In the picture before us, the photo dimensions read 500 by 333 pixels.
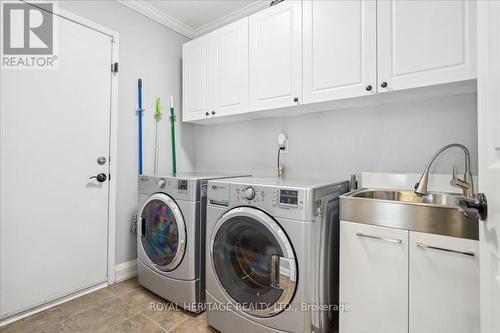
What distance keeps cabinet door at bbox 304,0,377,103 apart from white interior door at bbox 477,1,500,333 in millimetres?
817

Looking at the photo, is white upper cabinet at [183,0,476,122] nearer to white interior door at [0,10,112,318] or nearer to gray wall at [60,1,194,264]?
gray wall at [60,1,194,264]

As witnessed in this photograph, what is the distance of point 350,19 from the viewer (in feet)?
5.15

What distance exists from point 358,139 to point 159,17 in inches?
89.5

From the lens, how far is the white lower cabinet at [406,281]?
1.09m

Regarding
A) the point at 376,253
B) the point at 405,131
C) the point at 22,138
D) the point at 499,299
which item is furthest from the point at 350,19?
the point at 22,138

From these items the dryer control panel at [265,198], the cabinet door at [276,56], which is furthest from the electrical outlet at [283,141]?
the dryer control panel at [265,198]

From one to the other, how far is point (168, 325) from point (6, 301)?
109 cm

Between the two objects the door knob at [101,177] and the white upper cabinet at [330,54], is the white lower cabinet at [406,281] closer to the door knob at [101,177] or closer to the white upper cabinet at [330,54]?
the white upper cabinet at [330,54]

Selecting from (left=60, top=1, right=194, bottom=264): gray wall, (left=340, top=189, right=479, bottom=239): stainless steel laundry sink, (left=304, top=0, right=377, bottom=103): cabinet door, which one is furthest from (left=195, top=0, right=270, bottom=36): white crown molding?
(left=340, top=189, right=479, bottom=239): stainless steel laundry sink

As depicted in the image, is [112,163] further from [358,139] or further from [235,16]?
[358,139]

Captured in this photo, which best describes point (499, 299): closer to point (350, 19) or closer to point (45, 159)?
point (350, 19)

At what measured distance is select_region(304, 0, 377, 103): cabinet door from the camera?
152cm

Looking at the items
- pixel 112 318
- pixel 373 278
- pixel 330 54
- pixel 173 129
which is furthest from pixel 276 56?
pixel 112 318

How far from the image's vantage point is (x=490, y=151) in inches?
26.9
